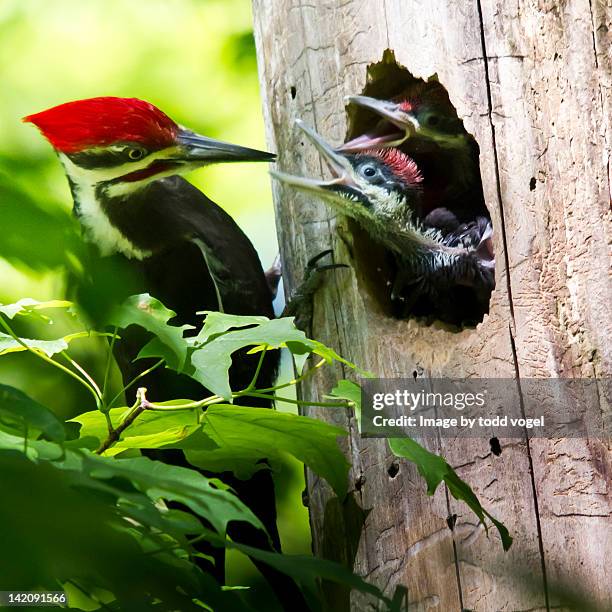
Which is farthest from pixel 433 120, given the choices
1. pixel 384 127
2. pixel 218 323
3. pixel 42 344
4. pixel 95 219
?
pixel 42 344

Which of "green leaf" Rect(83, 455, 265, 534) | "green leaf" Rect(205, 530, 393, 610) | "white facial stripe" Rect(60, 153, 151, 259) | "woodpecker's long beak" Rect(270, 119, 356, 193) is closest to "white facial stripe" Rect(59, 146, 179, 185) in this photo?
"white facial stripe" Rect(60, 153, 151, 259)

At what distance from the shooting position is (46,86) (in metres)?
2.81

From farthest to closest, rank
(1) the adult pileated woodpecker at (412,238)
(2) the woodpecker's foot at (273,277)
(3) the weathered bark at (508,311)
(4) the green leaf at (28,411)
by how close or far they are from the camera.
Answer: (2) the woodpecker's foot at (273,277)
(1) the adult pileated woodpecker at (412,238)
(3) the weathered bark at (508,311)
(4) the green leaf at (28,411)

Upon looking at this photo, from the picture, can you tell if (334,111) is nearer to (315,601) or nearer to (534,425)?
(534,425)

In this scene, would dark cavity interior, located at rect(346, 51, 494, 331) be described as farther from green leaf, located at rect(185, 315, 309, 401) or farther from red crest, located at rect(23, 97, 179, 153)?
green leaf, located at rect(185, 315, 309, 401)

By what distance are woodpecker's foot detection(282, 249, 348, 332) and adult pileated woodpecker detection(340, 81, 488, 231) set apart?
27 centimetres

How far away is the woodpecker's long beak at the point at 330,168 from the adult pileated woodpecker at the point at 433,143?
4 cm

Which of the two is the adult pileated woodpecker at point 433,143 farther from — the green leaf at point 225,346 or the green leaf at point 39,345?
the green leaf at point 39,345

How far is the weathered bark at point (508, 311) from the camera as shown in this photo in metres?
1.59

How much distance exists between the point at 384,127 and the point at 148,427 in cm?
124

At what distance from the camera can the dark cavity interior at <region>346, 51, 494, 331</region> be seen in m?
1.96

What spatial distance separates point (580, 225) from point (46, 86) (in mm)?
1836

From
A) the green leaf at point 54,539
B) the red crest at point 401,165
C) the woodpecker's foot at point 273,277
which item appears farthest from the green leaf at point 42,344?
→ the woodpecker's foot at point 273,277

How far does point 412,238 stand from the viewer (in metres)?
2.28
